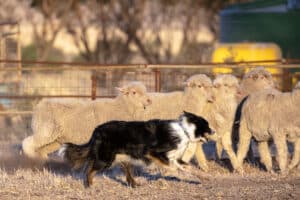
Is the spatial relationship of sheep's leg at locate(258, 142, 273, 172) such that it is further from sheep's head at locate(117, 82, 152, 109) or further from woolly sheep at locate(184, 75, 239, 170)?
sheep's head at locate(117, 82, 152, 109)

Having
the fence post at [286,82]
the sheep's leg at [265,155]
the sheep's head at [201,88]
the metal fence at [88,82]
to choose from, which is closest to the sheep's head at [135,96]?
the sheep's head at [201,88]

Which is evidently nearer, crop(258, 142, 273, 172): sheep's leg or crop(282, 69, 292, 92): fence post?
crop(258, 142, 273, 172): sheep's leg

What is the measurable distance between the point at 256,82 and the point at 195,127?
10.8 feet

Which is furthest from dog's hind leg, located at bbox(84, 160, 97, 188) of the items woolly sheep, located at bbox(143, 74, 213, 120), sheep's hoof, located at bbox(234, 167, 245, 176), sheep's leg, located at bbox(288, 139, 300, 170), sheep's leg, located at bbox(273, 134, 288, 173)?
sheep's leg, located at bbox(288, 139, 300, 170)

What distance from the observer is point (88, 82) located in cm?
2561

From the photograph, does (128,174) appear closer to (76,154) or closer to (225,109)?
(76,154)

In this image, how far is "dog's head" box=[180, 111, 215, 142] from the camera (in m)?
11.8

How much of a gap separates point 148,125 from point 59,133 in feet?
8.72

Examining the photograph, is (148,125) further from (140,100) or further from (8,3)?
(8,3)

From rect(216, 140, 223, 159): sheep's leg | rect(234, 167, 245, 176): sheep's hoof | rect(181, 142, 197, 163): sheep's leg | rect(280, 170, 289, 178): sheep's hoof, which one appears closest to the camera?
rect(181, 142, 197, 163): sheep's leg

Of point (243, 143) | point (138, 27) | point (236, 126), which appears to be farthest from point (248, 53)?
point (138, 27)

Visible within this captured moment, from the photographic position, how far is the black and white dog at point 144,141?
1180cm

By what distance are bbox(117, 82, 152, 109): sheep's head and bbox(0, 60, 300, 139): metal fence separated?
259 cm

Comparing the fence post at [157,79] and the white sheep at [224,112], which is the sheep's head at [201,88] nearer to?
the white sheep at [224,112]
